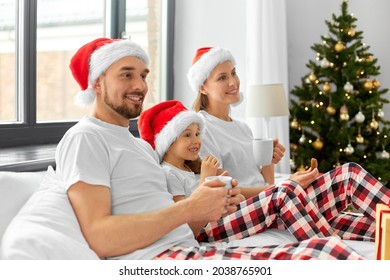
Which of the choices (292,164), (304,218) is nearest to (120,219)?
(304,218)

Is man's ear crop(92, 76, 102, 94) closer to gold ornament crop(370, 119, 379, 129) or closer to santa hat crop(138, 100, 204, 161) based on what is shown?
santa hat crop(138, 100, 204, 161)

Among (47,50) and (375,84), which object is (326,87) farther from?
(47,50)

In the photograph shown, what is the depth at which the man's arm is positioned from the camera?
4.98 feet

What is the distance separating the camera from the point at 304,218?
1924mm

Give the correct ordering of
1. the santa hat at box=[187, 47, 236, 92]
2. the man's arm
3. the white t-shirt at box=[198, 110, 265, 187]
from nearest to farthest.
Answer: the man's arm < the white t-shirt at box=[198, 110, 265, 187] < the santa hat at box=[187, 47, 236, 92]

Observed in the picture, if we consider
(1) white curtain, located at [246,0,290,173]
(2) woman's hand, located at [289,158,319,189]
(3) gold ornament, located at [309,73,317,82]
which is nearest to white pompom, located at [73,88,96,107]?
(2) woman's hand, located at [289,158,319,189]

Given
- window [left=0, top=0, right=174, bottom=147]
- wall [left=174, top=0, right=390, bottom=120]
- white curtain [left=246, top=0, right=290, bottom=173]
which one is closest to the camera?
window [left=0, top=0, right=174, bottom=147]

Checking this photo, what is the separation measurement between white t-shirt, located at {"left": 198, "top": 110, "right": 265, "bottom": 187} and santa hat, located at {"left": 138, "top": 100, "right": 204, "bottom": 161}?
0.13m

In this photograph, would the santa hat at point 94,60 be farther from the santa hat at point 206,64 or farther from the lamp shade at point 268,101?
the lamp shade at point 268,101

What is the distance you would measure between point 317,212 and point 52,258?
3.18 ft

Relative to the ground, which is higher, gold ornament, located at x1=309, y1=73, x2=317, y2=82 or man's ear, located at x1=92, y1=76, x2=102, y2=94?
gold ornament, located at x1=309, y1=73, x2=317, y2=82

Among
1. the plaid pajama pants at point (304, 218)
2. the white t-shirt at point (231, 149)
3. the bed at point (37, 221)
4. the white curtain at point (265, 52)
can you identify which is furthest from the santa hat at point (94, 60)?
the white curtain at point (265, 52)

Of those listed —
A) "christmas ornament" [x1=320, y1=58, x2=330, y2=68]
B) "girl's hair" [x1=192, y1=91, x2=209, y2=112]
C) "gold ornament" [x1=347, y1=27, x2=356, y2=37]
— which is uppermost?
"gold ornament" [x1=347, y1=27, x2=356, y2=37]

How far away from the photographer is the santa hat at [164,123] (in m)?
2.15
